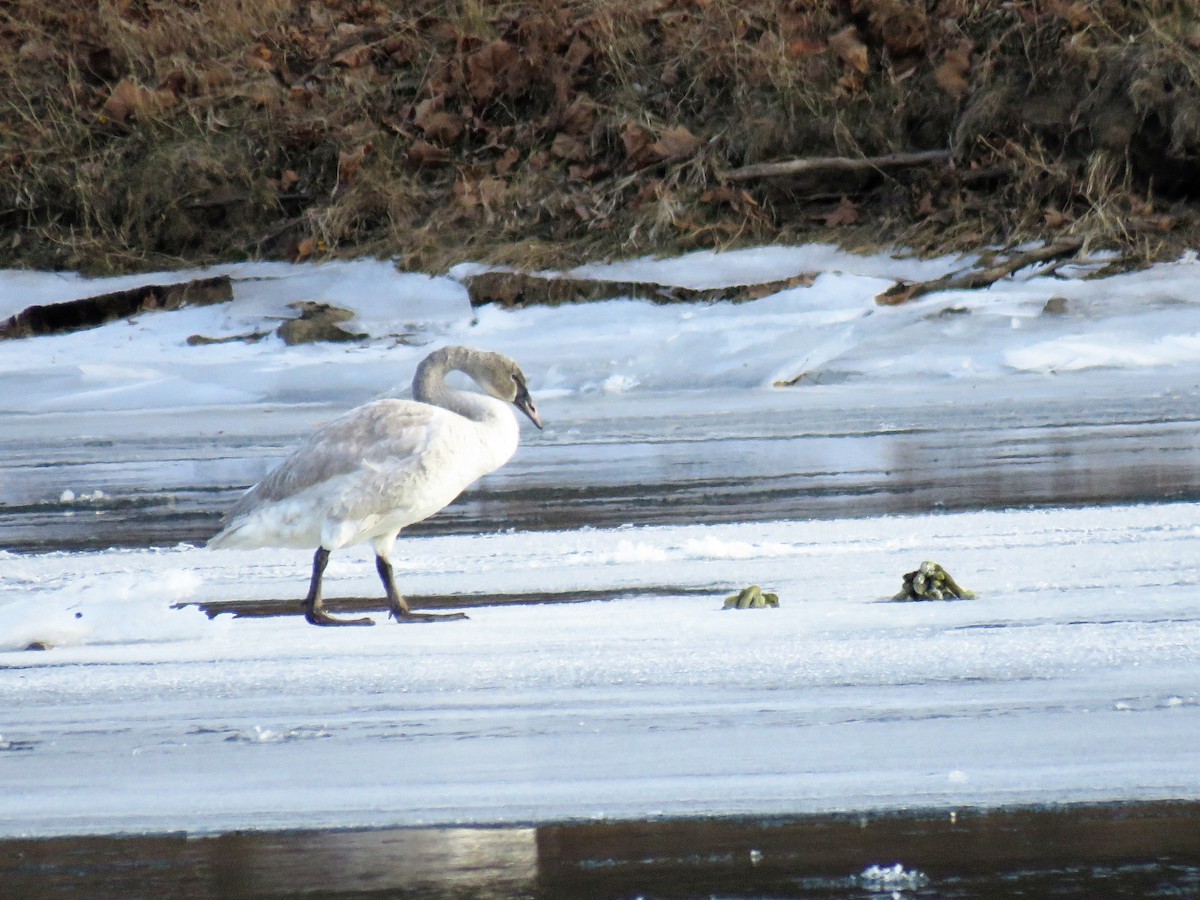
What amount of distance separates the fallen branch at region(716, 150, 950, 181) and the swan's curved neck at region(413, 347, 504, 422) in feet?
27.7

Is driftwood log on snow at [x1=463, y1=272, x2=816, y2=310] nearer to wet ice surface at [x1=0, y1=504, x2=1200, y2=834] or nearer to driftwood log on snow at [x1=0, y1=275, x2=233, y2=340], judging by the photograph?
driftwood log on snow at [x1=0, y1=275, x2=233, y2=340]

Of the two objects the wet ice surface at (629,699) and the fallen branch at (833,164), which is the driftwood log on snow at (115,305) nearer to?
the fallen branch at (833,164)

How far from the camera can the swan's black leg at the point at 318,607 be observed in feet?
16.4

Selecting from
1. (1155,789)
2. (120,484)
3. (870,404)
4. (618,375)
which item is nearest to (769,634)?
(1155,789)

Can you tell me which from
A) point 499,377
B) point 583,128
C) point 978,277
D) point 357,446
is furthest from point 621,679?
point 583,128

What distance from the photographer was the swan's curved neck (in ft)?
18.0

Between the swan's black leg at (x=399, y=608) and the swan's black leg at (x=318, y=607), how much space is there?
3.5 inches

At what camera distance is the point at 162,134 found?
16578mm

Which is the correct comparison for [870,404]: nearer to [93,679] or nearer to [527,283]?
[527,283]

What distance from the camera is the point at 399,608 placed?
5145mm

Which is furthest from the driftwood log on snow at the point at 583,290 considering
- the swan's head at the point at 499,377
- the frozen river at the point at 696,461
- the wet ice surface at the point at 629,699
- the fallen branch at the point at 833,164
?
the wet ice surface at the point at 629,699

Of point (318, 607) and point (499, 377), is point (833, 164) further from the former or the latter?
point (318, 607)

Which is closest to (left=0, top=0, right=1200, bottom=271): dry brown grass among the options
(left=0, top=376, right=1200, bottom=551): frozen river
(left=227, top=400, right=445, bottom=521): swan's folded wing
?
(left=0, top=376, right=1200, bottom=551): frozen river

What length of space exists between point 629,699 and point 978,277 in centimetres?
931
